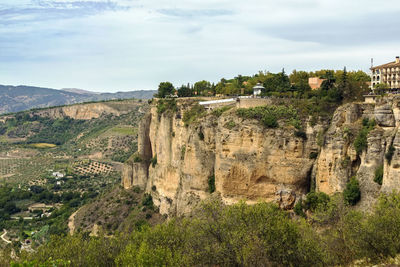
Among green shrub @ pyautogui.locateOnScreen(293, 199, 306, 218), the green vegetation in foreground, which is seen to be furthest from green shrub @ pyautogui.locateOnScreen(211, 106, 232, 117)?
the green vegetation in foreground

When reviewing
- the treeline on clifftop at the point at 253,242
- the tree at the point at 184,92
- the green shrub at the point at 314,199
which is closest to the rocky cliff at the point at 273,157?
the green shrub at the point at 314,199

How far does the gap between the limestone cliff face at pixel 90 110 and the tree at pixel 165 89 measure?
102 metres

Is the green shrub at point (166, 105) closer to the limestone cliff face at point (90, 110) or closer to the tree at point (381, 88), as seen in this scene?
the tree at point (381, 88)

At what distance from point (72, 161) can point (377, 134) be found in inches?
3869

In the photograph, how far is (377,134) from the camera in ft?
98.0

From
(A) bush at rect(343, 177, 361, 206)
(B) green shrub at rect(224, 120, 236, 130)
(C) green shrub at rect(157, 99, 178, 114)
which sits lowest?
(A) bush at rect(343, 177, 361, 206)

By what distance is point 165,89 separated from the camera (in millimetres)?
62188

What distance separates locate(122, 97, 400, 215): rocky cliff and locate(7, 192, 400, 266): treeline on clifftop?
3260mm

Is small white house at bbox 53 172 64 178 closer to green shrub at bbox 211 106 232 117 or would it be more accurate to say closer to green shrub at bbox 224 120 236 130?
green shrub at bbox 211 106 232 117

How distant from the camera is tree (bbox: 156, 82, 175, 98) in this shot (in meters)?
62.0

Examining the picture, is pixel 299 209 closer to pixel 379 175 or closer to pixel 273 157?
pixel 273 157

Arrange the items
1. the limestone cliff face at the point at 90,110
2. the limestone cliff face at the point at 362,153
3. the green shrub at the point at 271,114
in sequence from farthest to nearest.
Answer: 1. the limestone cliff face at the point at 90,110
2. the green shrub at the point at 271,114
3. the limestone cliff face at the point at 362,153

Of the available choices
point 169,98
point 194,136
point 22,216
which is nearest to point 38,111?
point 22,216

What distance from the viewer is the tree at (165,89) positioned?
62050 mm
